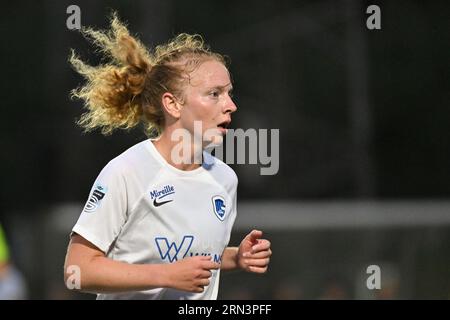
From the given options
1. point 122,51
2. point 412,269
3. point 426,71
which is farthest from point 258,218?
point 122,51

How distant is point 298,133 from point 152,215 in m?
8.90

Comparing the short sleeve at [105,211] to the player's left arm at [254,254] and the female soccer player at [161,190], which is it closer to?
the female soccer player at [161,190]

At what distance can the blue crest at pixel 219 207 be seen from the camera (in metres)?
4.31

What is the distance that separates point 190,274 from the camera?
12.3 feet

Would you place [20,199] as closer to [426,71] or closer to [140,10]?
[140,10]

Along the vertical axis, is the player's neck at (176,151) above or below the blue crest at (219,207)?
above

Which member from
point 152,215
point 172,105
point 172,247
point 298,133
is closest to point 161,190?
point 152,215

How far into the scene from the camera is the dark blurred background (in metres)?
10.4

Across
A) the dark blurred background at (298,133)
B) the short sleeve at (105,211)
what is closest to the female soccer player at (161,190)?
the short sleeve at (105,211)

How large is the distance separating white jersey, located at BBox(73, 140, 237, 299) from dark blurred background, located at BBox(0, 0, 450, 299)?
5.60 meters

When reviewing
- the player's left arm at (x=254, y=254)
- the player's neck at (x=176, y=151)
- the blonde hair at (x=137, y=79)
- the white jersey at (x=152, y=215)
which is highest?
the blonde hair at (x=137, y=79)

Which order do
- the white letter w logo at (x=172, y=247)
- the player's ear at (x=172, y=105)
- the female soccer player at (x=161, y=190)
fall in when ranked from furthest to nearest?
the player's ear at (x=172, y=105) < the white letter w logo at (x=172, y=247) < the female soccer player at (x=161, y=190)

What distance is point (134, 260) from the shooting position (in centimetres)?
410

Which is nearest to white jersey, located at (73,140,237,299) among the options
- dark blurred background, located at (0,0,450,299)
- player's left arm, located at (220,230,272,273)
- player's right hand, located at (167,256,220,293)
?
player's left arm, located at (220,230,272,273)
